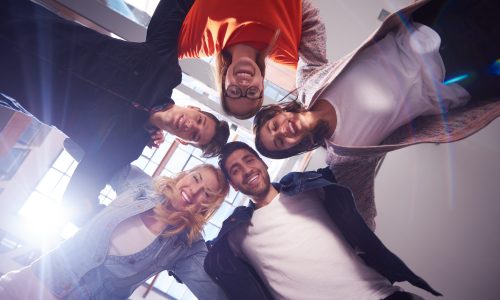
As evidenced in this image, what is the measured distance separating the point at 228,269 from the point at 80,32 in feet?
4.75

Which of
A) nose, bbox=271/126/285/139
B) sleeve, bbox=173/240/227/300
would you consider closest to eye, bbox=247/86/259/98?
nose, bbox=271/126/285/139

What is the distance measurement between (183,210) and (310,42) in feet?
4.05

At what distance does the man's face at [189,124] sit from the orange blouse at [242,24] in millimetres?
369

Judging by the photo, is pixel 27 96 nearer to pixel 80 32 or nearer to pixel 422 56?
pixel 80 32

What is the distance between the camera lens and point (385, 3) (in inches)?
59.2

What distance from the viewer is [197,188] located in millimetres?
1316

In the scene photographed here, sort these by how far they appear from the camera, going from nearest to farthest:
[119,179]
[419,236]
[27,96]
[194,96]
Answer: [27,96] < [119,179] < [419,236] < [194,96]

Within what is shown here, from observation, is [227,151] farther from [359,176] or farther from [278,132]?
[359,176]

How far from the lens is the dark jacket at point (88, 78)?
3.57ft

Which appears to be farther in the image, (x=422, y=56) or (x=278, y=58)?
(x=278, y=58)

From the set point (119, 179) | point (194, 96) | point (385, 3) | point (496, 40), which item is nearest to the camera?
point (496, 40)

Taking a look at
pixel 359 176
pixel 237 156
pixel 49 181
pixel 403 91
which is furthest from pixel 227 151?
pixel 49 181

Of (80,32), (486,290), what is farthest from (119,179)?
(486,290)

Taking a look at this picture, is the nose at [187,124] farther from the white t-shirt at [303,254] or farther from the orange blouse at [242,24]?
the white t-shirt at [303,254]
